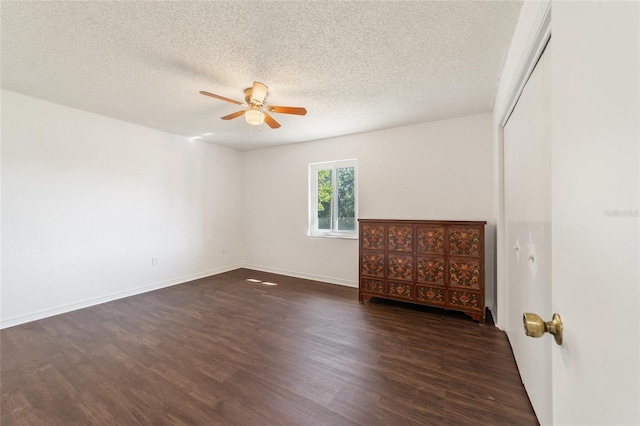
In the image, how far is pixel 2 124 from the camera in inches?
103

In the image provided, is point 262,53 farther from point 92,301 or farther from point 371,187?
point 92,301

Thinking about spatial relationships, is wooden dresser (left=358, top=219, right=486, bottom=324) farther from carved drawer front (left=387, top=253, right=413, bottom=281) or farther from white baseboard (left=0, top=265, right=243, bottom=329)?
white baseboard (left=0, top=265, right=243, bottom=329)

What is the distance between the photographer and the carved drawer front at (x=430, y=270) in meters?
2.89

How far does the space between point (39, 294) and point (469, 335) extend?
4.71m

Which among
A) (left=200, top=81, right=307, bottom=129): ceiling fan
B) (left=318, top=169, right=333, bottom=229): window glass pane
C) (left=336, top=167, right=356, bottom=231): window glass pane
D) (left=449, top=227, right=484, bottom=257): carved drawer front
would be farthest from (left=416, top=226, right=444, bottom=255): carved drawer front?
(left=200, top=81, right=307, bottom=129): ceiling fan

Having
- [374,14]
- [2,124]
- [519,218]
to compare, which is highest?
[374,14]

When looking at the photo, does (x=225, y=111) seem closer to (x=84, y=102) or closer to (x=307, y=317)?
(x=84, y=102)

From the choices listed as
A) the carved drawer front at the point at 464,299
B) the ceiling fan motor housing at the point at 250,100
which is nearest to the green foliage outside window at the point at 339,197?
the carved drawer front at the point at 464,299

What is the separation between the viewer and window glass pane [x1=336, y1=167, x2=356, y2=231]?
4191 millimetres

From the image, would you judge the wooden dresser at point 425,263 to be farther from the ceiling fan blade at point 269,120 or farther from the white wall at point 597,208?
the white wall at point 597,208

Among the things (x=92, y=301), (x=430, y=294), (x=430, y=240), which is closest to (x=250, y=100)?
(x=430, y=240)

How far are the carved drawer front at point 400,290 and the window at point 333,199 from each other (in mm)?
1128

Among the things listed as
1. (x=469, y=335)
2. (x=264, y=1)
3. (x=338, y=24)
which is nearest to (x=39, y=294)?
(x=264, y=1)

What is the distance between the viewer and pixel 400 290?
3121 millimetres
